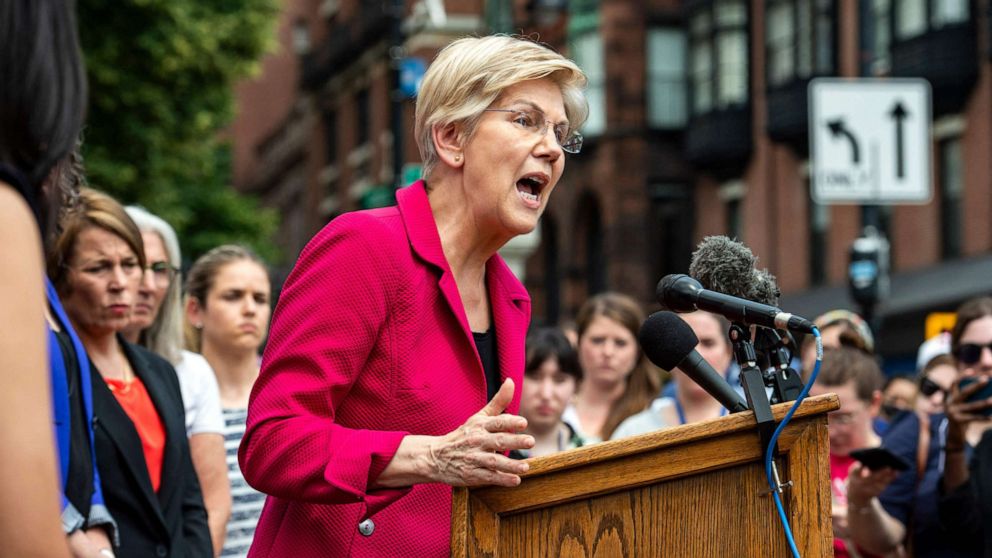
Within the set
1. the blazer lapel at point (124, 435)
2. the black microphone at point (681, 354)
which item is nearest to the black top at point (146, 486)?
the blazer lapel at point (124, 435)

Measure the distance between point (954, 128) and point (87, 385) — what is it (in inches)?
928

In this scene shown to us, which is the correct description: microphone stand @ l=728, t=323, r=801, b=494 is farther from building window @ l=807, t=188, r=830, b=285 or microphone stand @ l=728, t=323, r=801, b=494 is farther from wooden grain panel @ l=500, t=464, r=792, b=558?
building window @ l=807, t=188, r=830, b=285

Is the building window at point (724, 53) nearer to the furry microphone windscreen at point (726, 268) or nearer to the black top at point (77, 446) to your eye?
the black top at point (77, 446)

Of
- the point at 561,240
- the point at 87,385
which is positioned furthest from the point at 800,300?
the point at 87,385

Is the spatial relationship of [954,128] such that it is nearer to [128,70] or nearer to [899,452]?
[128,70]

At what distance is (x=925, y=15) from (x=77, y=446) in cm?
2451

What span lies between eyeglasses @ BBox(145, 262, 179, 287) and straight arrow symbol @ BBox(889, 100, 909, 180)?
7.93 m

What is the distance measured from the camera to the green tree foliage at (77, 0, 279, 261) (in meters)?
23.3

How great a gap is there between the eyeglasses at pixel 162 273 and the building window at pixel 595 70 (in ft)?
102

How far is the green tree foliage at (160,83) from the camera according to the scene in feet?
76.6

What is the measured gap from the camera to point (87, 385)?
4.38m

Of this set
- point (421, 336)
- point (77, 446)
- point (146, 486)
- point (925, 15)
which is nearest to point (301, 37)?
point (925, 15)

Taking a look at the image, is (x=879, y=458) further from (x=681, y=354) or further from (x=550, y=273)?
(x=550, y=273)

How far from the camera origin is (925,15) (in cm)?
2666
